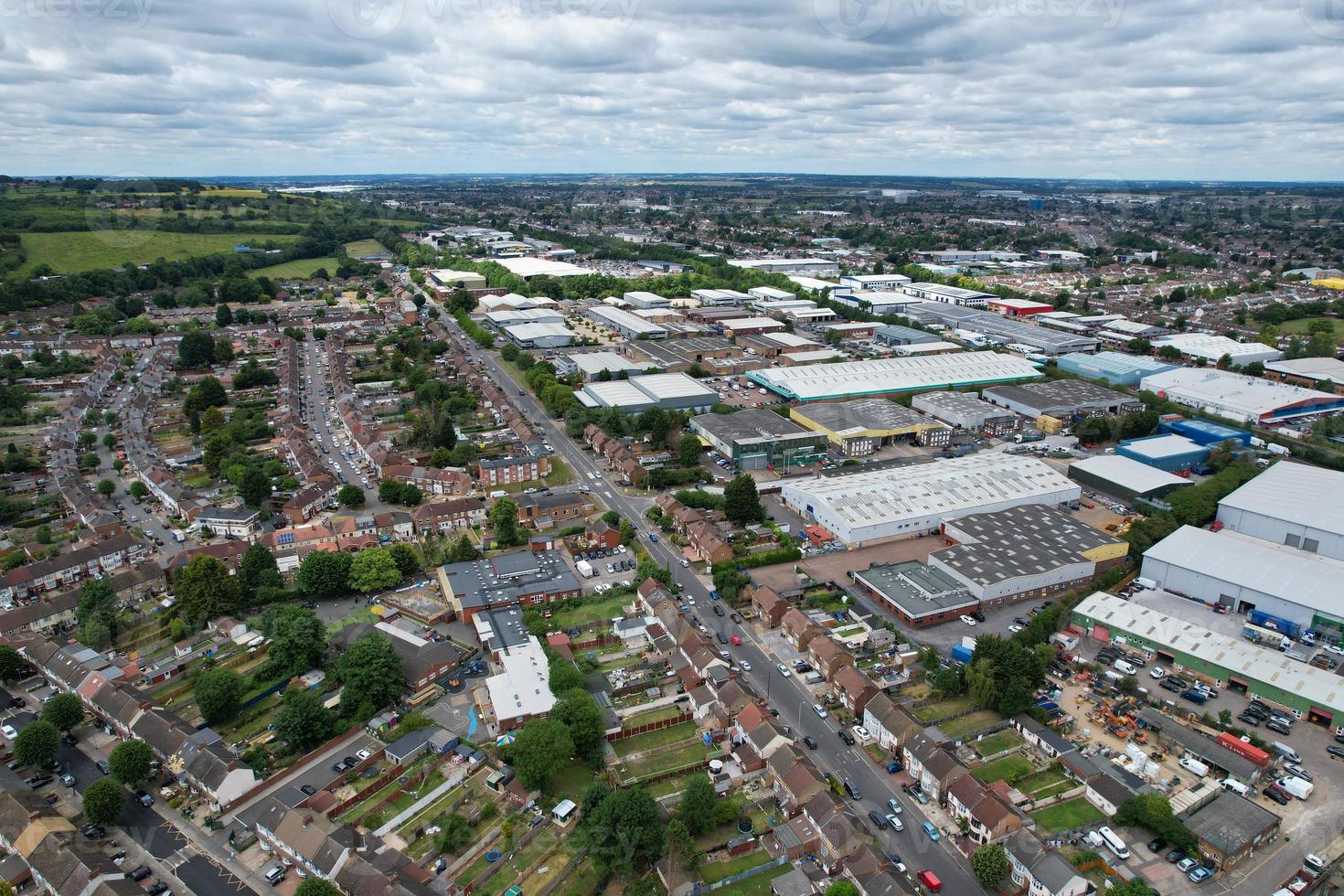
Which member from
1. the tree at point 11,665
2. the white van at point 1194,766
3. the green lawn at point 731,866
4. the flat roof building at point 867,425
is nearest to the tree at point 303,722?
the tree at point 11,665

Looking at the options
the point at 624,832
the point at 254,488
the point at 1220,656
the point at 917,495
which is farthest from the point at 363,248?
the point at 1220,656

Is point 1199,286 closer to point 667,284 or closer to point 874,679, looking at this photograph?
point 667,284

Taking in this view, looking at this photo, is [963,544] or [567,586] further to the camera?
[963,544]

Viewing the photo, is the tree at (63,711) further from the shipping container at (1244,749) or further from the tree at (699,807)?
the shipping container at (1244,749)

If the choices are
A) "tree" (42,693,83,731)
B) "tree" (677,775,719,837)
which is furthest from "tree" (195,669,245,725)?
"tree" (677,775,719,837)

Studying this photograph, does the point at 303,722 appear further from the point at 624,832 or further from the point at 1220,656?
the point at 1220,656

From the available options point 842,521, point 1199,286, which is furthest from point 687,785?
point 1199,286
